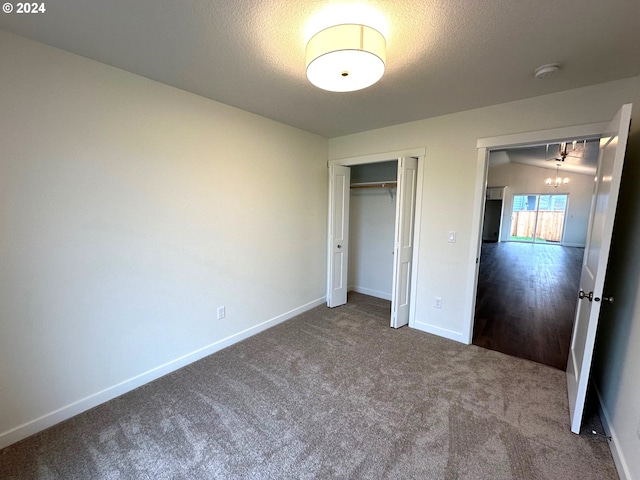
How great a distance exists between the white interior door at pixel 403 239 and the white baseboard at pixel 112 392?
64.3 inches

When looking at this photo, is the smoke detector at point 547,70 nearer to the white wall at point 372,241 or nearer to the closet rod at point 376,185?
the closet rod at point 376,185

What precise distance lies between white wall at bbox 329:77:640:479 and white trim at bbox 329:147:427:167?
58 mm

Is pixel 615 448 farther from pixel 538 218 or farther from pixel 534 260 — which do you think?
pixel 538 218

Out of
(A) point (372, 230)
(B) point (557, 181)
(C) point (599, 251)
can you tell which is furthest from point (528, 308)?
(B) point (557, 181)

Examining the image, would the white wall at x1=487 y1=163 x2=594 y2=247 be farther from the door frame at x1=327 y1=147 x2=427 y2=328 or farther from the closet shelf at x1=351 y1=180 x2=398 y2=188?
the door frame at x1=327 y1=147 x2=427 y2=328

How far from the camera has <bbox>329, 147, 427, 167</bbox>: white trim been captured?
3115 mm

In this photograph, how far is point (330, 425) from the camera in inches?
72.2

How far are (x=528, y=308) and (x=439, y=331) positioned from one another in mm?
1900

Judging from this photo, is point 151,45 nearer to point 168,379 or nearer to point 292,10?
point 292,10

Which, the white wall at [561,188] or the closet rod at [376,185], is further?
the white wall at [561,188]

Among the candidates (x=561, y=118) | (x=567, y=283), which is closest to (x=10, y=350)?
(x=561, y=118)

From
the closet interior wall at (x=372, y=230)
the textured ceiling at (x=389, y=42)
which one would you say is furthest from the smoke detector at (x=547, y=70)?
the closet interior wall at (x=372, y=230)

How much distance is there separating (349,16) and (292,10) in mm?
295

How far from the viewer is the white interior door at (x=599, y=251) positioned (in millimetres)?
1558
